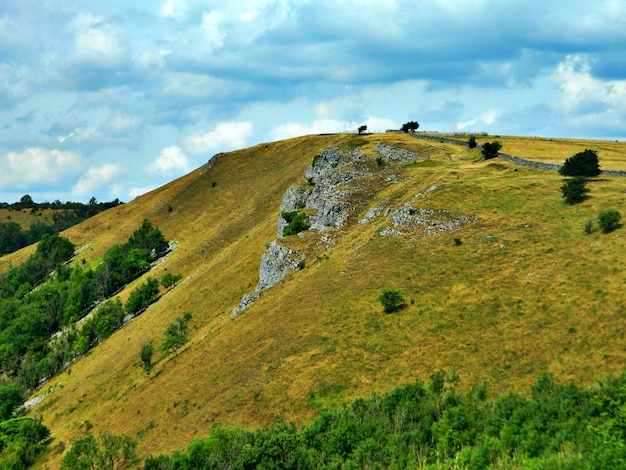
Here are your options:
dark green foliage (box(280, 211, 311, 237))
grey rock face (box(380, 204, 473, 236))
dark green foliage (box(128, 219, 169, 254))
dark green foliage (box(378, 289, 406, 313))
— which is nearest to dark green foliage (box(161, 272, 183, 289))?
dark green foliage (box(128, 219, 169, 254))

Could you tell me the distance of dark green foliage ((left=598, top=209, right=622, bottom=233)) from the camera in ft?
178

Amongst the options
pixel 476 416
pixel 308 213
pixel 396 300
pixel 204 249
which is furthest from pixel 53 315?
pixel 476 416

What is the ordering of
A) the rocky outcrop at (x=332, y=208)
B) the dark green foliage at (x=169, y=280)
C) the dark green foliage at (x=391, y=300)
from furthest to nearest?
the dark green foliage at (x=169, y=280) < the rocky outcrop at (x=332, y=208) < the dark green foliage at (x=391, y=300)

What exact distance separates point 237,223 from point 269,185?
62.5ft

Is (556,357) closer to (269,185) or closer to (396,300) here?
(396,300)

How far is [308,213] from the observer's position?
3725 inches

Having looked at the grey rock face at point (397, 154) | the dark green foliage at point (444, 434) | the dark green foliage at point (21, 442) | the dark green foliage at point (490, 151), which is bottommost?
the dark green foliage at point (21, 442)

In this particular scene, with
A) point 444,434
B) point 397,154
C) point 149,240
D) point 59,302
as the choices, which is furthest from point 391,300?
point 59,302

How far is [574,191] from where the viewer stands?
63531 mm

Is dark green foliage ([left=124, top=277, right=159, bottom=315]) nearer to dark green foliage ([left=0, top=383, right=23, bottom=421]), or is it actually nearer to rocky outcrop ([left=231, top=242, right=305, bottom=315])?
dark green foliage ([left=0, top=383, right=23, bottom=421])

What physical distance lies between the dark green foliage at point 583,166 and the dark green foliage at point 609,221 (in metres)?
18.9

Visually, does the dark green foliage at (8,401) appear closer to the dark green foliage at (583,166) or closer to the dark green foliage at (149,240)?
the dark green foliage at (149,240)

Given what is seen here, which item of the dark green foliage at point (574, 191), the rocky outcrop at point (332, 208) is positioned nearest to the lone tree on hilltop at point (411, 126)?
the rocky outcrop at point (332, 208)

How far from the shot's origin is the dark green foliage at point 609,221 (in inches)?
2140
